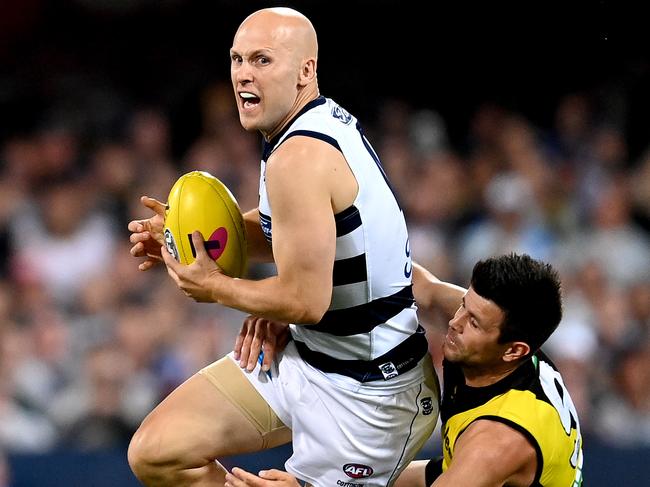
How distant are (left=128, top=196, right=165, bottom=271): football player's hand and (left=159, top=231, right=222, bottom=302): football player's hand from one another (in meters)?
0.27

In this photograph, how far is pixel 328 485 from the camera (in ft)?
12.9

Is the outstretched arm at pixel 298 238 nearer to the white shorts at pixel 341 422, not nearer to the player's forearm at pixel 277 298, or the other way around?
the player's forearm at pixel 277 298

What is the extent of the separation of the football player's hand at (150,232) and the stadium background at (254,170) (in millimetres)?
2533

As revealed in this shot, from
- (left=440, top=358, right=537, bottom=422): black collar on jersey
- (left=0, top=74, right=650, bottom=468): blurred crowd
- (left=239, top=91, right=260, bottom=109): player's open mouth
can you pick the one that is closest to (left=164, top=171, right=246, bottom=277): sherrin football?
(left=239, top=91, right=260, bottom=109): player's open mouth

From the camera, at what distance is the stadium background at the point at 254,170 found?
672 cm

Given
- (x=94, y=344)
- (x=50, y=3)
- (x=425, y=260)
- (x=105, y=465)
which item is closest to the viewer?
(x=105, y=465)

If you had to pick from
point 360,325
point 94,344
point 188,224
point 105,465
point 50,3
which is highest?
point 50,3

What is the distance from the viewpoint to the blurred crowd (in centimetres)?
673

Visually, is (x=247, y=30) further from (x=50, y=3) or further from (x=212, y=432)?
(x=50, y=3)

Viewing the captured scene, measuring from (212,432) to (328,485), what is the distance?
448 millimetres

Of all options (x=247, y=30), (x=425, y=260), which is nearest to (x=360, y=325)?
(x=247, y=30)

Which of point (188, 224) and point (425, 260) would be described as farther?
point (425, 260)

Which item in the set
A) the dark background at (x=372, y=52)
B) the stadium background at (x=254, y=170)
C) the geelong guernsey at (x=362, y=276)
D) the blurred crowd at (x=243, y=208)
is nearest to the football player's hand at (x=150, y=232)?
the geelong guernsey at (x=362, y=276)

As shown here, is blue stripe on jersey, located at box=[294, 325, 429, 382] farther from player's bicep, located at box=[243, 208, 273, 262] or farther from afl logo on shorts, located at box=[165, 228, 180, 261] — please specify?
afl logo on shorts, located at box=[165, 228, 180, 261]
